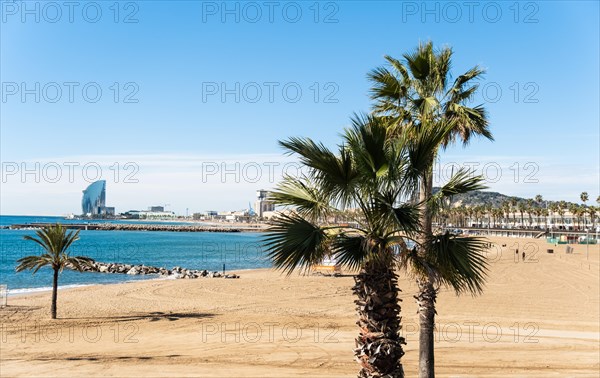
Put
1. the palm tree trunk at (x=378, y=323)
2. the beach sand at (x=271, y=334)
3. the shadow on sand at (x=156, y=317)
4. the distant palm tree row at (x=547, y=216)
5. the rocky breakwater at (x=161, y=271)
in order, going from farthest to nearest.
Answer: the distant palm tree row at (x=547, y=216), the rocky breakwater at (x=161, y=271), the shadow on sand at (x=156, y=317), the beach sand at (x=271, y=334), the palm tree trunk at (x=378, y=323)

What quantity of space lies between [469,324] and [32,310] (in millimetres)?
19568

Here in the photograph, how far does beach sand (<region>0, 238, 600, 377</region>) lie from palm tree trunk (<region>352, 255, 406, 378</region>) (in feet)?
17.5

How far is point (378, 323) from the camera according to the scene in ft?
25.2

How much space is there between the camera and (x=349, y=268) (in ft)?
27.1

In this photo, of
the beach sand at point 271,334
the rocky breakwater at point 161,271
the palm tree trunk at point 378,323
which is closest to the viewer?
the palm tree trunk at point 378,323

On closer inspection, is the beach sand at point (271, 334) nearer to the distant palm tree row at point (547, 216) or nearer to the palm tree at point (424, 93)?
the palm tree at point (424, 93)

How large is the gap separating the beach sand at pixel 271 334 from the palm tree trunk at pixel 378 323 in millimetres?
5346

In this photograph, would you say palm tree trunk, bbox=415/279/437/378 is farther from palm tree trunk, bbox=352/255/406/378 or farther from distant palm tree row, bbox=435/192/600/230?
distant palm tree row, bbox=435/192/600/230

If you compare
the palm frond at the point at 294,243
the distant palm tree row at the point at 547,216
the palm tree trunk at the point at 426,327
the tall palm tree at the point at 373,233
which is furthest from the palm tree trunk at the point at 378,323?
the distant palm tree row at the point at 547,216

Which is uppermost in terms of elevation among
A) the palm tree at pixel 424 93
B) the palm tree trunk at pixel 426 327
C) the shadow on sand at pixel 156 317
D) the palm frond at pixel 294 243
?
the palm tree at pixel 424 93

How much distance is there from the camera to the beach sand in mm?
13305

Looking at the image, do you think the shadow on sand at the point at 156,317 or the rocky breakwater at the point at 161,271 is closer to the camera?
the shadow on sand at the point at 156,317

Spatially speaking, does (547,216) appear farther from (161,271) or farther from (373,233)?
(373,233)

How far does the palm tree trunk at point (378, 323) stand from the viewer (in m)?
7.62
